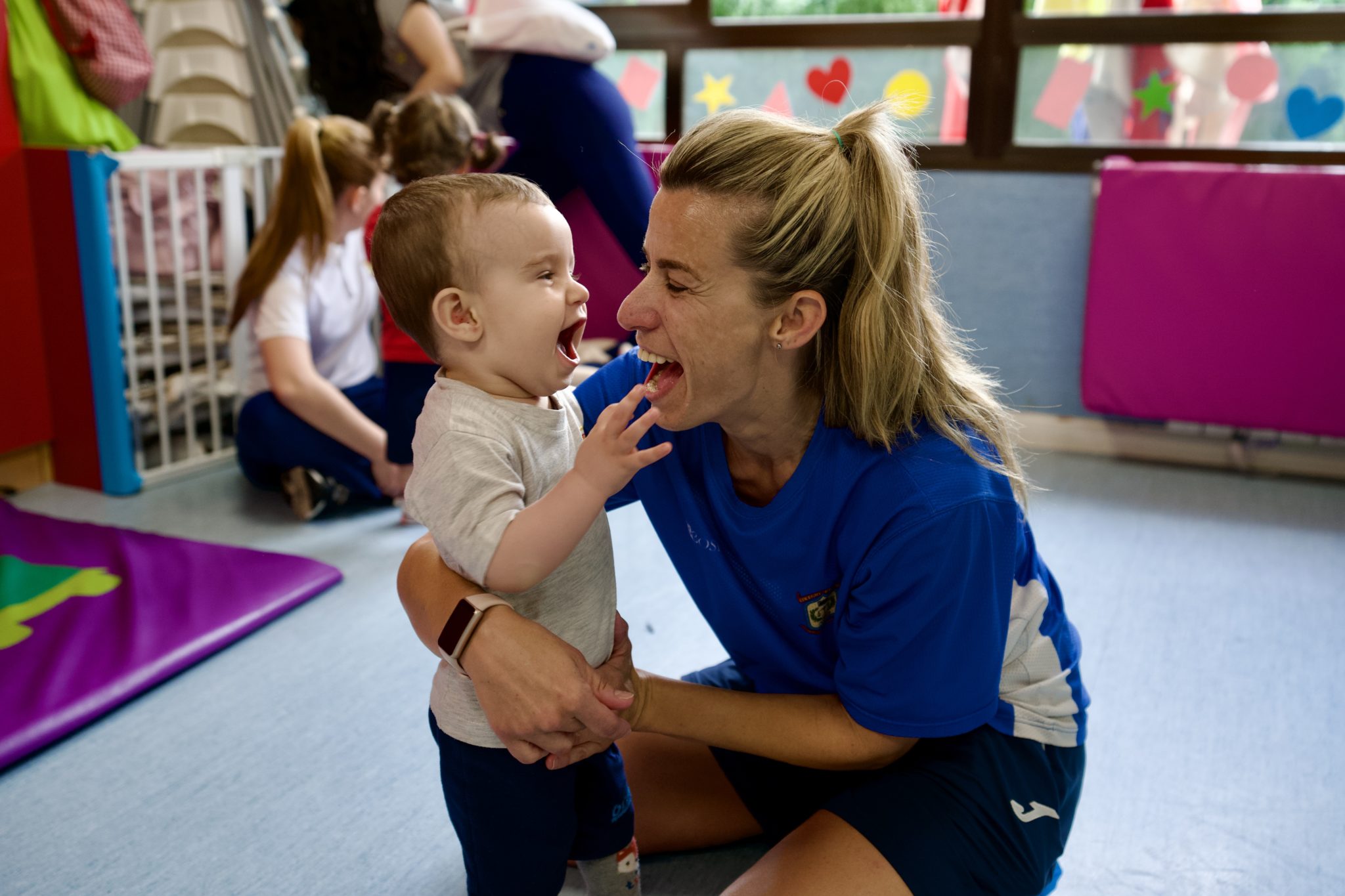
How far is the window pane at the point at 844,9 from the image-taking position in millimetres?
3250

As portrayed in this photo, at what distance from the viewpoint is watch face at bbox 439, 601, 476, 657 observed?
3.31ft

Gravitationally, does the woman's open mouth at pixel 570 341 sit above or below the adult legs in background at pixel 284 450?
above

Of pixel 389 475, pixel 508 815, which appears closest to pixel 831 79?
pixel 389 475

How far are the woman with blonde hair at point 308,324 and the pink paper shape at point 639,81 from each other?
142 centimetres

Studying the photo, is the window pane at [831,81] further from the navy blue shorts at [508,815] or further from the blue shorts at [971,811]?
the navy blue shorts at [508,815]

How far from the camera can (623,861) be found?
3.97 feet

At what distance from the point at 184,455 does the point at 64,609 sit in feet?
3.46

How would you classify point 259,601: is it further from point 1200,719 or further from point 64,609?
point 1200,719

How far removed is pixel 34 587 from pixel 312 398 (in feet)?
2.33

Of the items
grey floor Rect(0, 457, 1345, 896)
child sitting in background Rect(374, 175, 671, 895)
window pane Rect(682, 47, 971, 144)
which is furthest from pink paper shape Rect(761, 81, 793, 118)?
child sitting in background Rect(374, 175, 671, 895)

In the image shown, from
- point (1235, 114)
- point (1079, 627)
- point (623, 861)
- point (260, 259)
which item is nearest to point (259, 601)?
point (260, 259)

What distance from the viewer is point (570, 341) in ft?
3.53

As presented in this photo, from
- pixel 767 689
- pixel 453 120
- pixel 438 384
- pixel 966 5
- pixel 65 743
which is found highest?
pixel 966 5

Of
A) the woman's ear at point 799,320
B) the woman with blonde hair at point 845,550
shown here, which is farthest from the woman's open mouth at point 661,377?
the woman's ear at point 799,320
